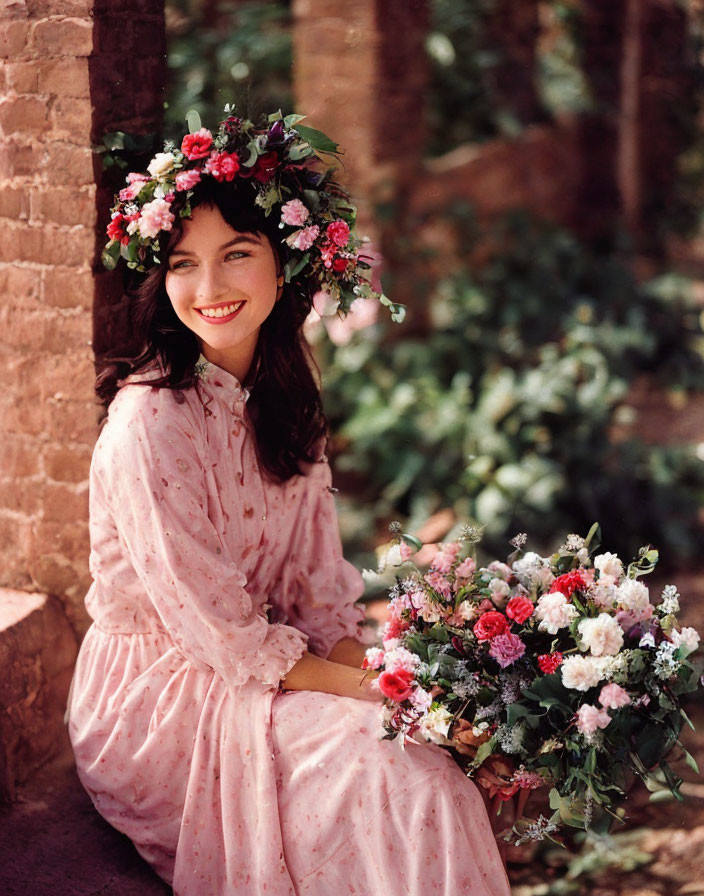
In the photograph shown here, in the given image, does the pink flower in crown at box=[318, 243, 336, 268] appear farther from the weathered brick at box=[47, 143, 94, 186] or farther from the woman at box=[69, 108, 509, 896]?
the weathered brick at box=[47, 143, 94, 186]

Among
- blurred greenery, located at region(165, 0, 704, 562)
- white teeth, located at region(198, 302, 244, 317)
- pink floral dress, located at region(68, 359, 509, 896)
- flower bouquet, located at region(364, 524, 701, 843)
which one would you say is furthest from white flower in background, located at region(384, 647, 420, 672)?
blurred greenery, located at region(165, 0, 704, 562)

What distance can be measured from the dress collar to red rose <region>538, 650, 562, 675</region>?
0.89m

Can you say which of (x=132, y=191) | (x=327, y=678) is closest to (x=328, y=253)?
(x=132, y=191)

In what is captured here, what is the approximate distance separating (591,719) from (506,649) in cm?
22

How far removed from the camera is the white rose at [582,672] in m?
2.19

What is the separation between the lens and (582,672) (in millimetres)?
2197

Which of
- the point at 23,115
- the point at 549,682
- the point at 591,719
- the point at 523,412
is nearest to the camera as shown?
the point at 591,719

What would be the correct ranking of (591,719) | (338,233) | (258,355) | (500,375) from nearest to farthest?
(591,719)
(338,233)
(258,355)
(500,375)

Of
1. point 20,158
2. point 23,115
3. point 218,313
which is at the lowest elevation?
point 218,313

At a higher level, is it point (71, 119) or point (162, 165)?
point (71, 119)

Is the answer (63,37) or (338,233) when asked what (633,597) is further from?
(63,37)

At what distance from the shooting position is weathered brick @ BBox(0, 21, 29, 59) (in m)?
2.76

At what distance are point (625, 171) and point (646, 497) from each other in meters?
4.99

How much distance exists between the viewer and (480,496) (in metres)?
5.53
